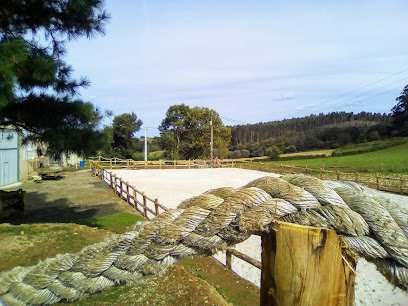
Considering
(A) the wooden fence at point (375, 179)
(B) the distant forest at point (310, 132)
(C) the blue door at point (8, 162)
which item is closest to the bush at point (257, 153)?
(B) the distant forest at point (310, 132)

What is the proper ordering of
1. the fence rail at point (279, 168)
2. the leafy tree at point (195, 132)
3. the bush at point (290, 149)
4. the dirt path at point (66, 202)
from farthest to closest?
the bush at point (290, 149) → the leafy tree at point (195, 132) → the fence rail at point (279, 168) → the dirt path at point (66, 202)

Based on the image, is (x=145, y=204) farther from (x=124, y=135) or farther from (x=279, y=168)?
(x=124, y=135)

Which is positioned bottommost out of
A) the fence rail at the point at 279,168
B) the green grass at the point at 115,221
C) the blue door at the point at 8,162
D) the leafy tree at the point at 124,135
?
the green grass at the point at 115,221

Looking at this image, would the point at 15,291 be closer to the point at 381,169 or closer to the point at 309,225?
the point at 309,225

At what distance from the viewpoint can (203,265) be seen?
7949 mm

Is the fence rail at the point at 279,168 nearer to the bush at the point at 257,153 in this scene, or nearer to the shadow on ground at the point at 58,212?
the shadow on ground at the point at 58,212

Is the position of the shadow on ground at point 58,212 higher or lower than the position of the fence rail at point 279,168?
lower

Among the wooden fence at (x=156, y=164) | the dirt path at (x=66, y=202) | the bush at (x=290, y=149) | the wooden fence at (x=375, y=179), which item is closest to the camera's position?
the dirt path at (x=66, y=202)

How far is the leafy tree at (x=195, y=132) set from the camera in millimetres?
55094

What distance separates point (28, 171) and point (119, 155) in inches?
860

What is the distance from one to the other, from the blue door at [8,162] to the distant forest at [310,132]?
5200 cm

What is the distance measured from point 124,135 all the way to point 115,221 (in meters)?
38.1

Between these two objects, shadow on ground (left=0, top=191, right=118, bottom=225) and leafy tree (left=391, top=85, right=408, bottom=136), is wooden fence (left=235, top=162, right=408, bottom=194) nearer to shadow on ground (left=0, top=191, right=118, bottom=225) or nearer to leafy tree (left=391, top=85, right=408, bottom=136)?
shadow on ground (left=0, top=191, right=118, bottom=225)

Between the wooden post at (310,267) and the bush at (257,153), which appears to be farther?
the bush at (257,153)
